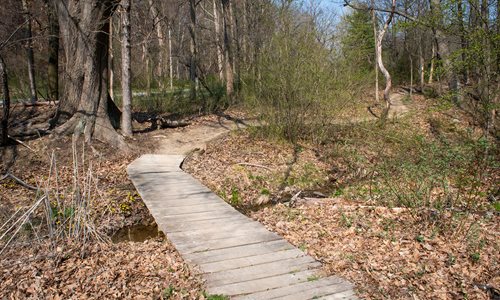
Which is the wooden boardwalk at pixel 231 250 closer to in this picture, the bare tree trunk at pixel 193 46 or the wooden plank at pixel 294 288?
the wooden plank at pixel 294 288

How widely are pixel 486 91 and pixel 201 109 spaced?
9816 millimetres

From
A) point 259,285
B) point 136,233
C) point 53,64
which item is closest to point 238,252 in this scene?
point 259,285

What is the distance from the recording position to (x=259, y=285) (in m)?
3.84

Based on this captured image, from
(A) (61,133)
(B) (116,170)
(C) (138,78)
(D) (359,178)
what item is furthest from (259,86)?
(C) (138,78)

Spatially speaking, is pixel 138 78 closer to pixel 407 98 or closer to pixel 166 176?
pixel 166 176

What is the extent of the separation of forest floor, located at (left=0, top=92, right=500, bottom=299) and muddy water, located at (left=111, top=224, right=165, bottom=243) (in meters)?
0.09

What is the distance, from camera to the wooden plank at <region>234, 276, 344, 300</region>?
364cm

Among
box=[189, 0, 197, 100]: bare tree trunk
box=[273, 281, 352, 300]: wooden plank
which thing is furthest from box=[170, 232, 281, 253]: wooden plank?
box=[189, 0, 197, 100]: bare tree trunk

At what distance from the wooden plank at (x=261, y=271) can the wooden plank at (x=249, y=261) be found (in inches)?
2.8

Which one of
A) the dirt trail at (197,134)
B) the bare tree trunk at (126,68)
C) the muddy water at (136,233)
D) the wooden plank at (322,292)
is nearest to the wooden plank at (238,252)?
the wooden plank at (322,292)

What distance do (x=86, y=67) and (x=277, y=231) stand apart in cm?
725

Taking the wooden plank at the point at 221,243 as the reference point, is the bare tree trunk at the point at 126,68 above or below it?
above

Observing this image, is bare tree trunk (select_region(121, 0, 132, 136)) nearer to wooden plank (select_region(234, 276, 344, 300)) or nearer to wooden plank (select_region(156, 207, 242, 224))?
wooden plank (select_region(156, 207, 242, 224))

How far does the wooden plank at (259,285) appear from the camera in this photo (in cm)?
373
